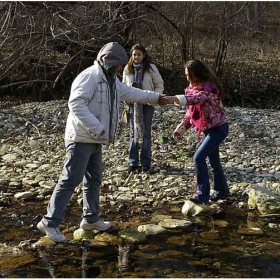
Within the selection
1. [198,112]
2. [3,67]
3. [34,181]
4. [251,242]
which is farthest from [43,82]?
[251,242]

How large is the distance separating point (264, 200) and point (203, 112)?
1.18 metres

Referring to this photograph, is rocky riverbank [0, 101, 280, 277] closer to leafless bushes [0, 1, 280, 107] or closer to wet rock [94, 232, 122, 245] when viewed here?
wet rock [94, 232, 122, 245]

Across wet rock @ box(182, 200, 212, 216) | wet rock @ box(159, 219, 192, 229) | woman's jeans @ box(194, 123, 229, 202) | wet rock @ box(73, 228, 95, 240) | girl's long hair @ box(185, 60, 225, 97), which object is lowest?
wet rock @ box(73, 228, 95, 240)

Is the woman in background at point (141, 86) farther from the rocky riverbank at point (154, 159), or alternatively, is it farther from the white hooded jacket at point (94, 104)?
the white hooded jacket at point (94, 104)

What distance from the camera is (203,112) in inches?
230

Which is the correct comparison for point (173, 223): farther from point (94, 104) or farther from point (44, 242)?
point (94, 104)

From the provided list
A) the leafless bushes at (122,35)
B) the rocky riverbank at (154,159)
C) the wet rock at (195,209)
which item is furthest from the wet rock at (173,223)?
the leafless bushes at (122,35)

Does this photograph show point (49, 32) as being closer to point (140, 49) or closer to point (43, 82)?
point (43, 82)

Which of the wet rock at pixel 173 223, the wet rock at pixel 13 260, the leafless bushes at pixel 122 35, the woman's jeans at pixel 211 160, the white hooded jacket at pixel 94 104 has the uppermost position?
the leafless bushes at pixel 122 35

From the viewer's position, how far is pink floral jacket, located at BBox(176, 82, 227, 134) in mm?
5695

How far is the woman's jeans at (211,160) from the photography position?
5.91 meters

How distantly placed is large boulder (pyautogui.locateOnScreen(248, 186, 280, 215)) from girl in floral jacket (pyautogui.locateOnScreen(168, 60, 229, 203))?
519mm

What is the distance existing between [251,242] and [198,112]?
154 centimetres

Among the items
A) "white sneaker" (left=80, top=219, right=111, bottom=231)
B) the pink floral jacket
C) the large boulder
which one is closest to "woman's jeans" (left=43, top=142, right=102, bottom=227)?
"white sneaker" (left=80, top=219, right=111, bottom=231)
